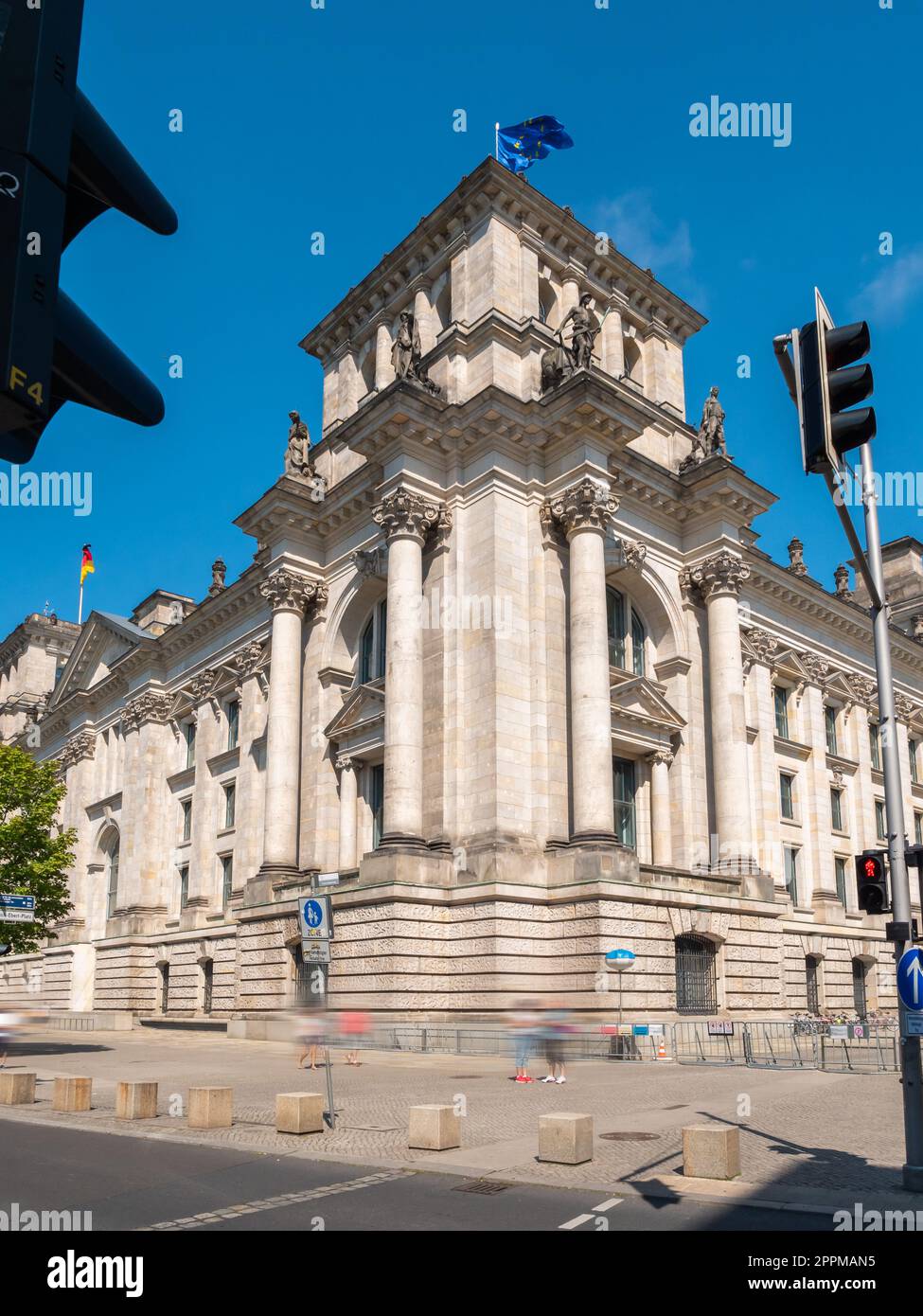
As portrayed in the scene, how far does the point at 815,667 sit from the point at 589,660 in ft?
67.2

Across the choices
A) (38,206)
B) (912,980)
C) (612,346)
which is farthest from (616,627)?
(38,206)

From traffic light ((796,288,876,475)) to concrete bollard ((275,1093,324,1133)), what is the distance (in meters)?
9.82

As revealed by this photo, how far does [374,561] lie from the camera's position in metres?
38.1

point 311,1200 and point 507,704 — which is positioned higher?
point 507,704

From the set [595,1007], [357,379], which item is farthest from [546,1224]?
[357,379]

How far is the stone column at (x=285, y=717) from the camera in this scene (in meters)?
38.7

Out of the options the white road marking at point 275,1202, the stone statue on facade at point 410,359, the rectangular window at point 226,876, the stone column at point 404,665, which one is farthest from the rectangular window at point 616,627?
the white road marking at point 275,1202

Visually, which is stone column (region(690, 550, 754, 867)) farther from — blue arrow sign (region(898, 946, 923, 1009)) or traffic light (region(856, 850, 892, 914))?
blue arrow sign (region(898, 946, 923, 1009))

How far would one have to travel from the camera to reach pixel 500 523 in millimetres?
34500

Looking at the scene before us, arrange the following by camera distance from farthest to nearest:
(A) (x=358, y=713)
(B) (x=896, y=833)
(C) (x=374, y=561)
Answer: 1. (A) (x=358, y=713)
2. (C) (x=374, y=561)
3. (B) (x=896, y=833)

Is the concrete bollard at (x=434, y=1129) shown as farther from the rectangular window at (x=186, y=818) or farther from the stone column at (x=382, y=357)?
the rectangular window at (x=186, y=818)

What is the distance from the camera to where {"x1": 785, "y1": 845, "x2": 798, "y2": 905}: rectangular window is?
147 feet

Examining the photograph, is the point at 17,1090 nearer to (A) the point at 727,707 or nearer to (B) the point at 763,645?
(A) the point at 727,707
